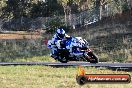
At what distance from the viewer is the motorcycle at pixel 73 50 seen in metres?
8.17

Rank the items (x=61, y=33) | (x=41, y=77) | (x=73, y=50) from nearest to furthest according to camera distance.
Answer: (x=61, y=33), (x=73, y=50), (x=41, y=77)

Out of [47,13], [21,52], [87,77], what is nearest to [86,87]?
[21,52]

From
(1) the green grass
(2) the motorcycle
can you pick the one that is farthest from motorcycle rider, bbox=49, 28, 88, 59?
(1) the green grass

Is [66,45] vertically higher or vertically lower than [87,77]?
higher

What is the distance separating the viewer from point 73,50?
8.30m

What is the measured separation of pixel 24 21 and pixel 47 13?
33.9 feet

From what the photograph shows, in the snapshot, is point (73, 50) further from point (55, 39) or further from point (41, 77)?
point (41, 77)

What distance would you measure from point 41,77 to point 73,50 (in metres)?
19.5

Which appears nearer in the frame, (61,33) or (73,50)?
(61,33)

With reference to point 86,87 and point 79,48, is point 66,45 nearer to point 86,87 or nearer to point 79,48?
point 79,48

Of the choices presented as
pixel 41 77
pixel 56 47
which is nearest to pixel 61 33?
pixel 56 47

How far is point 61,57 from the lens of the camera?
828 centimetres

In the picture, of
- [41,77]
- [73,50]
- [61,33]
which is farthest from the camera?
[41,77]

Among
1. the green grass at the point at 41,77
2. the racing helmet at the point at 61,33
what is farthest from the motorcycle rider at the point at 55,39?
the green grass at the point at 41,77
